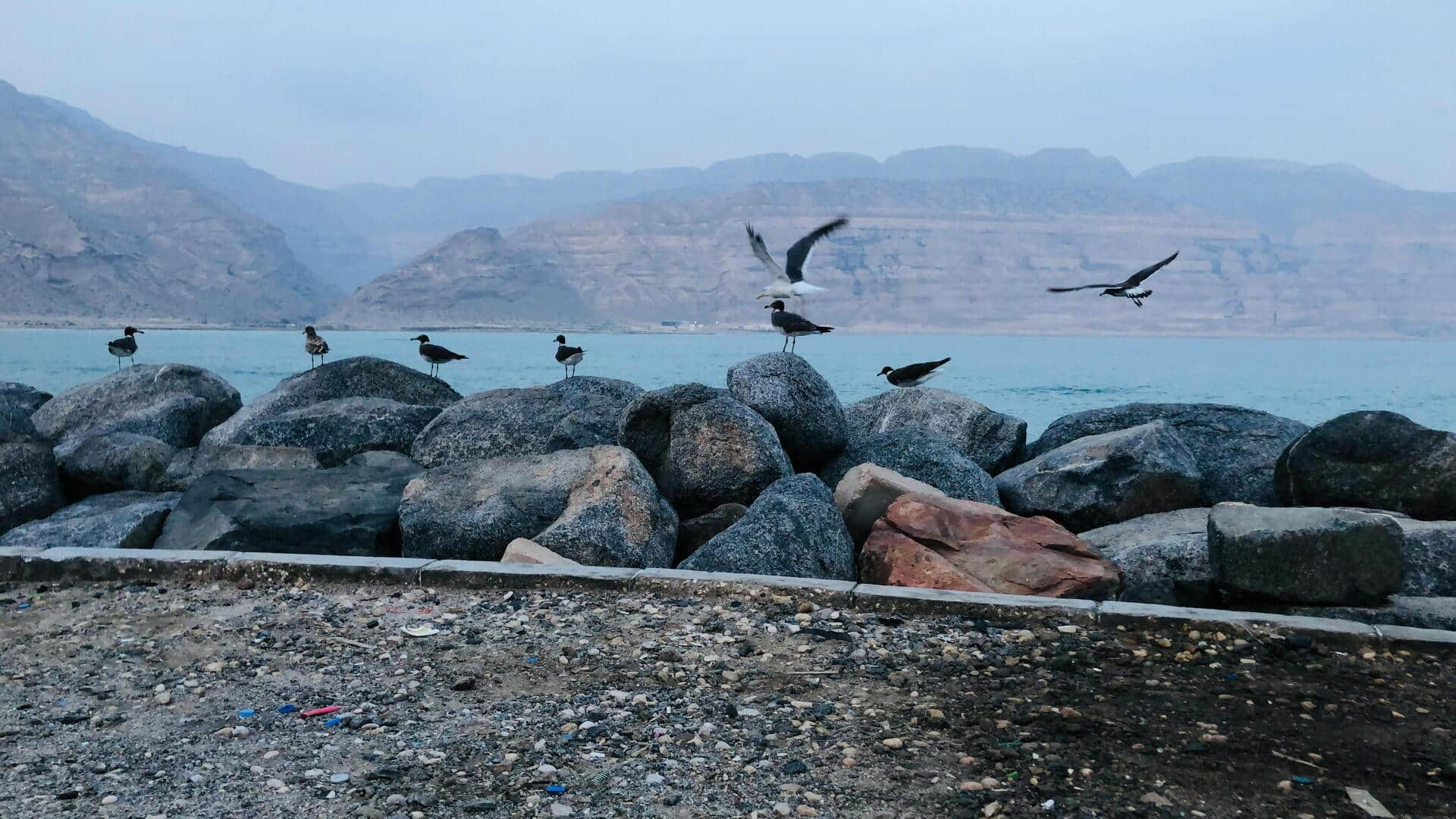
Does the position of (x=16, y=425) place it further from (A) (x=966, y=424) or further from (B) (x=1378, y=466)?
(B) (x=1378, y=466)

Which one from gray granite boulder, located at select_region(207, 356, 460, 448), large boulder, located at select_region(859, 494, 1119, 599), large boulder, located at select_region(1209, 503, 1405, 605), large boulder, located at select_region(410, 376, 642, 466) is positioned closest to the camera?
large boulder, located at select_region(1209, 503, 1405, 605)

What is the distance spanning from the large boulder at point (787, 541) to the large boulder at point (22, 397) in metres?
12.0

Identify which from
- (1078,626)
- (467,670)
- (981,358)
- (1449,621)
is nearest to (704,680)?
(467,670)

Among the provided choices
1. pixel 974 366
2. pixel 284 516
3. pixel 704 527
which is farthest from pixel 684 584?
pixel 974 366

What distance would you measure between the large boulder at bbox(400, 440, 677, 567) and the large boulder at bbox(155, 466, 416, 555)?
0.43 metres

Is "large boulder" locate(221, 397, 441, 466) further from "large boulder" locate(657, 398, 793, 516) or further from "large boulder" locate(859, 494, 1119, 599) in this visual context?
"large boulder" locate(859, 494, 1119, 599)

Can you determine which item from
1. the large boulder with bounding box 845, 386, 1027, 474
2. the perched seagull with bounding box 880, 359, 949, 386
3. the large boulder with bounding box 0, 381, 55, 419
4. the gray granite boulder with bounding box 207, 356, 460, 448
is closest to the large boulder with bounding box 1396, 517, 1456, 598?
the large boulder with bounding box 845, 386, 1027, 474

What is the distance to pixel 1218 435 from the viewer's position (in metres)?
11.4

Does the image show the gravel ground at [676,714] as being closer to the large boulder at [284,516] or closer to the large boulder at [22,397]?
the large boulder at [284,516]

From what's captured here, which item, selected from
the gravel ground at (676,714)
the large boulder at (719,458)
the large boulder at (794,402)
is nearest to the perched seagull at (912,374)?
the large boulder at (794,402)

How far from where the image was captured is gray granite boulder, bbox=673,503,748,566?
886 cm

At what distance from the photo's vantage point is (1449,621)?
620cm

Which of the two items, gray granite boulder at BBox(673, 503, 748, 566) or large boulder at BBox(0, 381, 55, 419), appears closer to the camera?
gray granite boulder at BBox(673, 503, 748, 566)

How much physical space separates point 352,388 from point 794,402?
5.78 m
